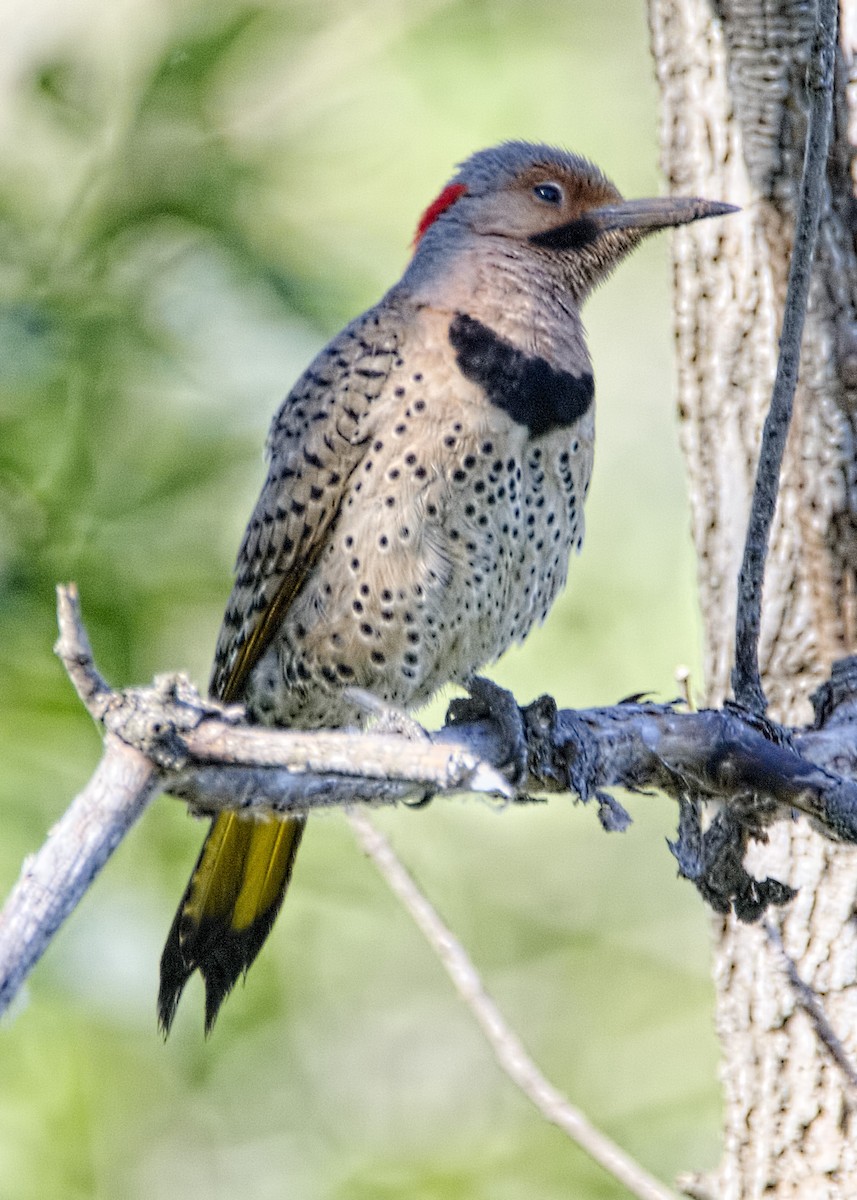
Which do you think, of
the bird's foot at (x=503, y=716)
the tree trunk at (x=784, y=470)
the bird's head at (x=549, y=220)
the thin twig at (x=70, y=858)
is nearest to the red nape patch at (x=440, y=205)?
the bird's head at (x=549, y=220)

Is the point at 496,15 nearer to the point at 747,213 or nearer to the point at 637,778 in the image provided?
the point at 747,213

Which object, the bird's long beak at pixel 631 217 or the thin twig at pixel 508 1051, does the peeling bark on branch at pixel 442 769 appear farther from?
the bird's long beak at pixel 631 217

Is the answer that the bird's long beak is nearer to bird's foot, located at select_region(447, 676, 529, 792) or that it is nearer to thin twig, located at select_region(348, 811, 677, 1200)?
bird's foot, located at select_region(447, 676, 529, 792)

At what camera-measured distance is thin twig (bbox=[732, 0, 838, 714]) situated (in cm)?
220

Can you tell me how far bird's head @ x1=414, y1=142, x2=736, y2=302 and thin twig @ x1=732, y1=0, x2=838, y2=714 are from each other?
1.10 meters

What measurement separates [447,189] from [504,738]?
1635 millimetres

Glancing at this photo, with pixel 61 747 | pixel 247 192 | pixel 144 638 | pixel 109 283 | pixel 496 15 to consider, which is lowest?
pixel 61 747

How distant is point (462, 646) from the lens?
3.22 metres

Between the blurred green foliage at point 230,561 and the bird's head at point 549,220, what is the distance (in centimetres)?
34

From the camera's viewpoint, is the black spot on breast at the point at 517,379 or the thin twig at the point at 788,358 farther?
the black spot on breast at the point at 517,379

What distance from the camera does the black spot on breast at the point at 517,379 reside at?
3064mm

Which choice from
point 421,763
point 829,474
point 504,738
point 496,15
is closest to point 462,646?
point 504,738

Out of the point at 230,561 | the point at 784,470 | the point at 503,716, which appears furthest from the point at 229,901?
the point at 784,470

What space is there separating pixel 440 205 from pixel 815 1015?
2123 mm
